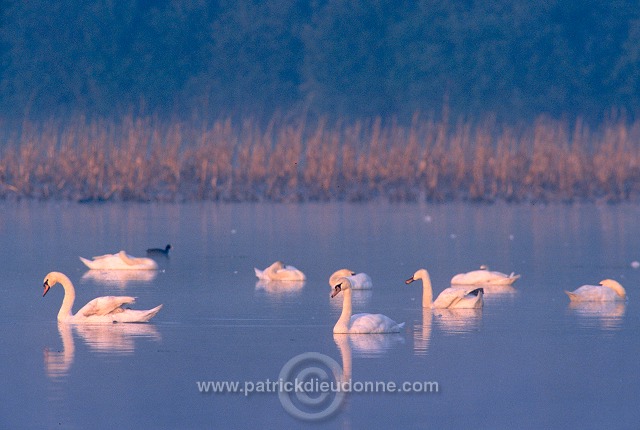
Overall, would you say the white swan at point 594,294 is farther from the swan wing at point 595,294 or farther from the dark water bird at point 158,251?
the dark water bird at point 158,251

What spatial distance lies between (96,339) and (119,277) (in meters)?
4.03

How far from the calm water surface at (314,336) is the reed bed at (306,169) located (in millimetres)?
6335

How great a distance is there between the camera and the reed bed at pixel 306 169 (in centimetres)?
2391

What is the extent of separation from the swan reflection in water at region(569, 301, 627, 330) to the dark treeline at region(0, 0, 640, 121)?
3136cm

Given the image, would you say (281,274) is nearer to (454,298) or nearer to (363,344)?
(454,298)

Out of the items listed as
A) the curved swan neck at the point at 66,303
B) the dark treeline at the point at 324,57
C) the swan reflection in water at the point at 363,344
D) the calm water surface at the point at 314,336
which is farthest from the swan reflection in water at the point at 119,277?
the dark treeline at the point at 324,57

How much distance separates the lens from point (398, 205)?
2412 centimetres

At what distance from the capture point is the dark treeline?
4291cm

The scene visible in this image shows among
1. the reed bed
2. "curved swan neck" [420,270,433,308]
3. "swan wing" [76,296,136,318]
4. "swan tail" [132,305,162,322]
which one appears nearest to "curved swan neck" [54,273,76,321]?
"swan wing" [76,296,136,318]

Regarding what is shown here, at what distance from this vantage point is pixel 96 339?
8.67 metres

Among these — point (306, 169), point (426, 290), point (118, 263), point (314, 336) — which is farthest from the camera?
point (306, 169)

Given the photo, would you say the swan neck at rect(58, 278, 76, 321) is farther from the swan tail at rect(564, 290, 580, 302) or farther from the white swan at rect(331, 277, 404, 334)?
the swan tail at rect(564, 290, 580, 302)

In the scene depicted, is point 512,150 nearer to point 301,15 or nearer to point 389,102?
point 389,102

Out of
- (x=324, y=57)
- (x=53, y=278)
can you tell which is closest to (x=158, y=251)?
(x=53, y=278)
